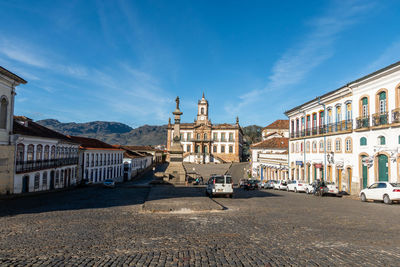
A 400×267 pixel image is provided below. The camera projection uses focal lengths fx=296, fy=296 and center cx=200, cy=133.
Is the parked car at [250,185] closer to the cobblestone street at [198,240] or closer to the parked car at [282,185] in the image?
the parked car at [282,185]

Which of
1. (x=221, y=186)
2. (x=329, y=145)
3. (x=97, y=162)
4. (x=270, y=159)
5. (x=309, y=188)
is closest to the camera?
(x=221, y=186)

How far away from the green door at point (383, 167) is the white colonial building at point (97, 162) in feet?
115

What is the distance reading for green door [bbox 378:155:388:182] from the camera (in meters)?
20.9

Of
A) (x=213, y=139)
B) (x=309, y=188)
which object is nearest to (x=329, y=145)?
(x=309, y=188)

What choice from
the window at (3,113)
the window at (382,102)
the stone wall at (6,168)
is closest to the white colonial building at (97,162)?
the stone wall at (6,168)

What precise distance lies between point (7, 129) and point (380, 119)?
2704 centimetres

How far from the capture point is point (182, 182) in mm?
28938

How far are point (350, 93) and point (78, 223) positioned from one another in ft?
77.7

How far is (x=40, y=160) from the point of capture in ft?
95.4

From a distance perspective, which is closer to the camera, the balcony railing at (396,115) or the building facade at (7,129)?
the balcony railing at (396,115)

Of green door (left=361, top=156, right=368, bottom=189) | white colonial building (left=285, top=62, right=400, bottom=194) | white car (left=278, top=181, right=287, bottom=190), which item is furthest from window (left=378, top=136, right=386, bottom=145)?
white car (left=278, top=181, right=287, bottom=190)

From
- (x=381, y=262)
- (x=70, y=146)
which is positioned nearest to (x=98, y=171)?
(x=70, y=146)

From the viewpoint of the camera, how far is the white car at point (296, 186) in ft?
89.1

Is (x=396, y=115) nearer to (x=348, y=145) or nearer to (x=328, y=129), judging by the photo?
(x=348, y=145)
